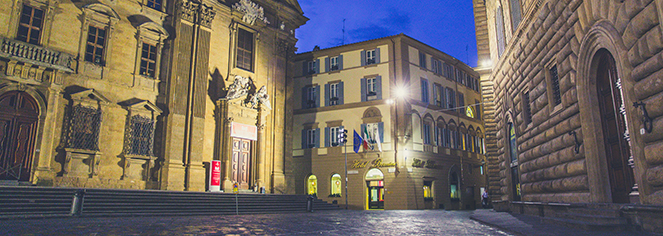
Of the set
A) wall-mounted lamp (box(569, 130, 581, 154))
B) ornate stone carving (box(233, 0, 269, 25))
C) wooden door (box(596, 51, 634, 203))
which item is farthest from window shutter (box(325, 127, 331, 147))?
wooden door (box(596, 51, 634, 203))

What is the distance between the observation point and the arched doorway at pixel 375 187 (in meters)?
34.9

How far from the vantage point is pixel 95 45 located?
2236cm

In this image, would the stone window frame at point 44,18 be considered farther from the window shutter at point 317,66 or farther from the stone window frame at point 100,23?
the window shutter at point 317,66

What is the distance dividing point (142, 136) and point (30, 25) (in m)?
7.33

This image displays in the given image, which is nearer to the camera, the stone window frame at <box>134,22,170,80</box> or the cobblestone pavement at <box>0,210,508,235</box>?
the cobblestone pavement at <box>0,210,508,235</box>

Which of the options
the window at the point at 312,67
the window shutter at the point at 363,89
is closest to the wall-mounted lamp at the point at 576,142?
the window shutter at the point at 363,89

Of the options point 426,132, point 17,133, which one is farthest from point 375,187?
point 17,133

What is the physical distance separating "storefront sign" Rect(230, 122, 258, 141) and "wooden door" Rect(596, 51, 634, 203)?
2098 centimetres

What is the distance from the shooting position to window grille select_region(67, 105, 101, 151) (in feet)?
68.0

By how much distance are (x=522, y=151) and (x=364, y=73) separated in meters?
21.6

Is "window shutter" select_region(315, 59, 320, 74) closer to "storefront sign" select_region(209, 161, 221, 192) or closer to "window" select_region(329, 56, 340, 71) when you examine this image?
"window" select_region(329, 56, 340, 71)

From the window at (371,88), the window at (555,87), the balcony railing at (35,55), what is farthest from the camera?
the window at (371,88)

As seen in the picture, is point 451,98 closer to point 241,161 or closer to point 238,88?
point 238,88

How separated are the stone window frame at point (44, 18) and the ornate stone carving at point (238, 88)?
992cm
